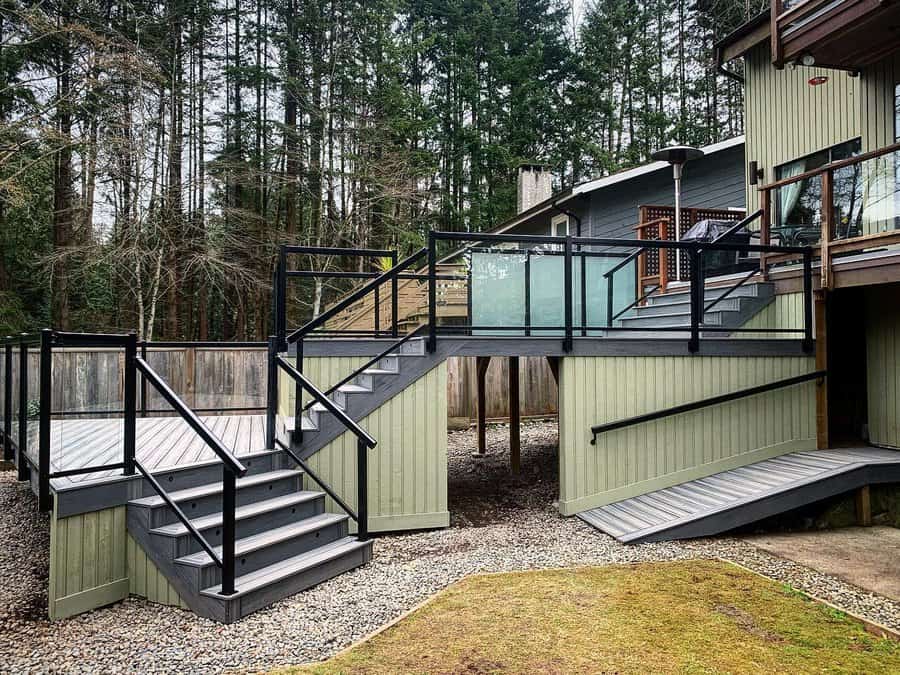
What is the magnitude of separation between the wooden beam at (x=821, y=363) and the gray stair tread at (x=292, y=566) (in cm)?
523

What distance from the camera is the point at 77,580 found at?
4.09m

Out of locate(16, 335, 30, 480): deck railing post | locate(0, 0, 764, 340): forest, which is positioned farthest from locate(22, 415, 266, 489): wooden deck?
locate(0, 0, 764, 340): forest

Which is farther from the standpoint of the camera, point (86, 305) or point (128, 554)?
point (86, 305)

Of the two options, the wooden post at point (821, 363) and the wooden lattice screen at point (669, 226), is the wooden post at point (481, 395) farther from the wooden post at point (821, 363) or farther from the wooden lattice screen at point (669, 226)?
the wooden post at point (821, 363)

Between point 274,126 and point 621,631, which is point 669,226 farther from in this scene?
point 274,126

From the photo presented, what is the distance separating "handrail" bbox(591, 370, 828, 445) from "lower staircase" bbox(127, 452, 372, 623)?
2792 mm

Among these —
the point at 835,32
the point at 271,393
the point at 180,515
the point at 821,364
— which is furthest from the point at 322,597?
the point at 835,32

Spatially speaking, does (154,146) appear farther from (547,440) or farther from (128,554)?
(128,554)

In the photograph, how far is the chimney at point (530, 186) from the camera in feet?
61.0

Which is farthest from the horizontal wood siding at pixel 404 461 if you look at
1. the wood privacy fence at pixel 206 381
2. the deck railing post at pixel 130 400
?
the wood privacy fence at pixel 206 381

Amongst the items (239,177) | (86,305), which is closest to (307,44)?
(239,177)

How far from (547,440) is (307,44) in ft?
46.8

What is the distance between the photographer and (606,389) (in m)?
6.70

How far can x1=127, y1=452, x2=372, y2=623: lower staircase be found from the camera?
4078 mm
